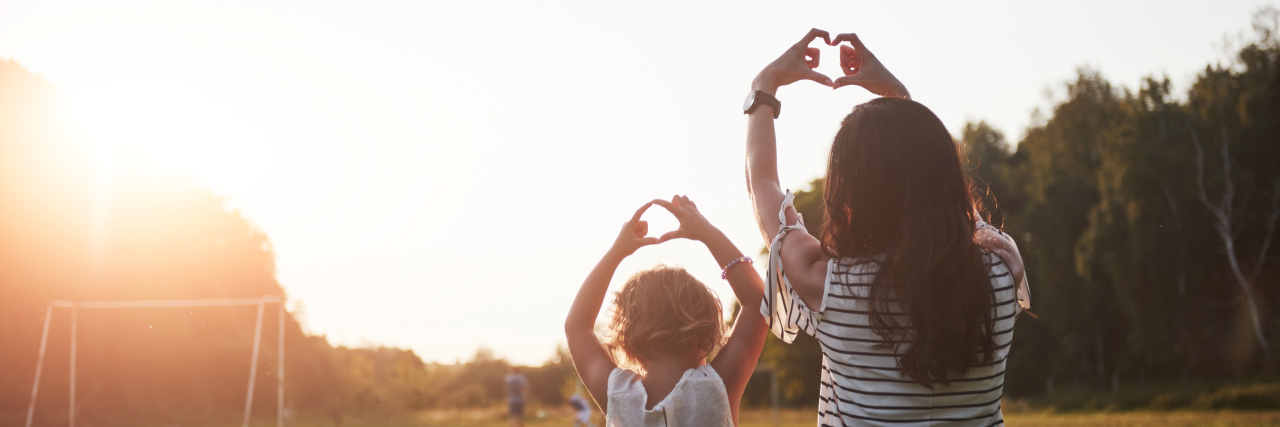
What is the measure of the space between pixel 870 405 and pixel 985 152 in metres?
40.6

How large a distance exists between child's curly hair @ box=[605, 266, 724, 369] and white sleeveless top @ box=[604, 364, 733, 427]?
0.08 meters

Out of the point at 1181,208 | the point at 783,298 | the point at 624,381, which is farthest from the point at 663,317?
the point at 1181,208

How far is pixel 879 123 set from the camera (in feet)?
4.44

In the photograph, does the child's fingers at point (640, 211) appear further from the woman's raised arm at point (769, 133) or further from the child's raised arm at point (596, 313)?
the woman's raised arm at point (769, 133)

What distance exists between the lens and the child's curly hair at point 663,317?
175 centimetres

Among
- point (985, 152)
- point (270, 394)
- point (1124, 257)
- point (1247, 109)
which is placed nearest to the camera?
point (270, 394)

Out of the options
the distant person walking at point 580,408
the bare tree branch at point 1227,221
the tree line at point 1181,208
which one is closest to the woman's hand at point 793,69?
the distant person walking at point 580,408

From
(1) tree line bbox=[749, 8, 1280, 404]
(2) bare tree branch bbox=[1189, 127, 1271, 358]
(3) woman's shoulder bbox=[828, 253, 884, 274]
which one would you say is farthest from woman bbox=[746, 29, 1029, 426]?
(2) bare tree branch bbox=[1189, 127, 1271, 358]

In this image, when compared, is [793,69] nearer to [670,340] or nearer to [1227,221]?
[670,340]

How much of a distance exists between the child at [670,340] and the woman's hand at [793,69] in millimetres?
293

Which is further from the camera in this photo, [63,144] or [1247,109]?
[1247,109]

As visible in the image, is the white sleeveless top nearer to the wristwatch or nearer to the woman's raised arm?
the woman's raised arm

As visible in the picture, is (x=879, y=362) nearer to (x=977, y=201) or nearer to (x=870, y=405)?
(x=870, y=405)

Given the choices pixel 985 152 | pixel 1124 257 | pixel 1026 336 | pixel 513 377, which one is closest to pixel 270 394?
pixel 513 377
